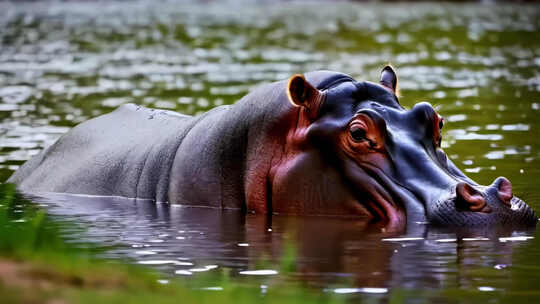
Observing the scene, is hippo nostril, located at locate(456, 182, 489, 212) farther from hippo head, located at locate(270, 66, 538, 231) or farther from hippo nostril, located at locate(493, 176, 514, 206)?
hippo nostril, located at locate(493, 176, 514, 206)

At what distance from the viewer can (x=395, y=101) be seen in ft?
26.2

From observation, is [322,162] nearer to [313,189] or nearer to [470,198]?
[313,189]

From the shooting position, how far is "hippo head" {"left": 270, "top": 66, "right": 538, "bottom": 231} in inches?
283

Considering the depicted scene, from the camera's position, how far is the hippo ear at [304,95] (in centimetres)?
789

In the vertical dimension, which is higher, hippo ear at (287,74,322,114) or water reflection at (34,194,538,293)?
hippo ear at (287,74,322,114)

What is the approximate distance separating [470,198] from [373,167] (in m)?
0.76

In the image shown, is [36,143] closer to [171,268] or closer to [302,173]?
[302,173]

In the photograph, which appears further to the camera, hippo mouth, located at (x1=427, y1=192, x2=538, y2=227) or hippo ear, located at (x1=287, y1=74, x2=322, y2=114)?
hippo ear, located at (x1=287, y1=74, x2=322, y2=114)

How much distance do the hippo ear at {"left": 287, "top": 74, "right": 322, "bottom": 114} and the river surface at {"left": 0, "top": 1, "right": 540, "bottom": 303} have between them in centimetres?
73

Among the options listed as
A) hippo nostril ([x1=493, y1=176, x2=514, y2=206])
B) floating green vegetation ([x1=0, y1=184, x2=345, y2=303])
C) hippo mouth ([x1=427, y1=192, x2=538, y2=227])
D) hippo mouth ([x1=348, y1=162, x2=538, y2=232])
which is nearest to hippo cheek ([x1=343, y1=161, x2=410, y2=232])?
hippo mouth ([x1=348, y1=162, x2=538, y2=232])

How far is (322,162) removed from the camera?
782cm

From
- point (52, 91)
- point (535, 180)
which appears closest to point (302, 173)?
point (535, 180)

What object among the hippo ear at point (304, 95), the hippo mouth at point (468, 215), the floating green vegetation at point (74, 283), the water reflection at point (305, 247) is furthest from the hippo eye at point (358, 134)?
the floating green vegetation at point (74, 283)

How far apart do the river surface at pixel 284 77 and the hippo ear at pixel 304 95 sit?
73 cm
